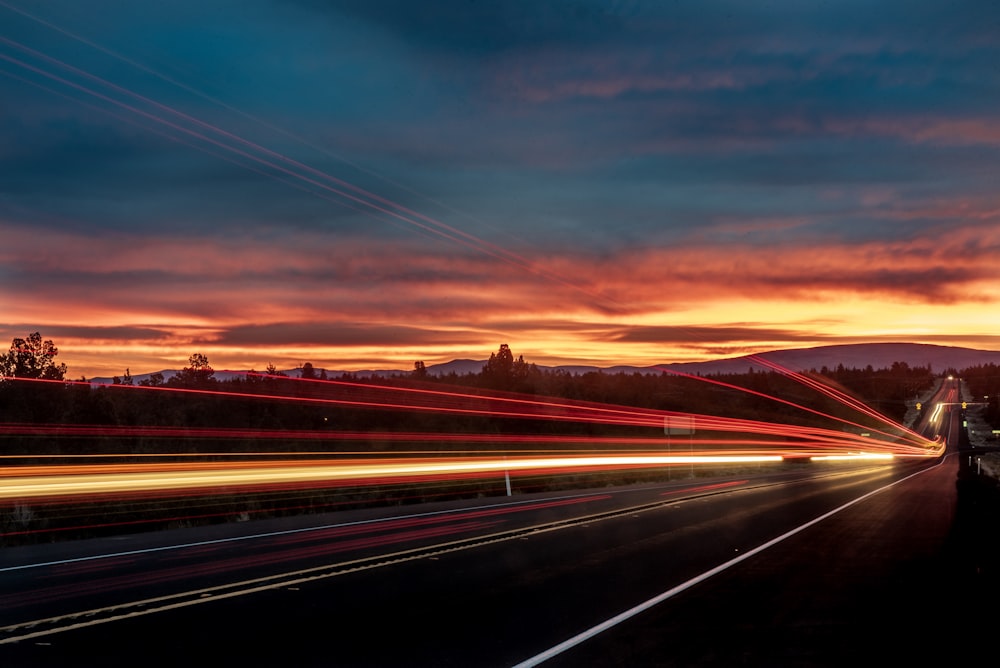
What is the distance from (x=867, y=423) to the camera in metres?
197

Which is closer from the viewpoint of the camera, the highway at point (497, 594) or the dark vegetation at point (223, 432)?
the highway at point (497, 594)

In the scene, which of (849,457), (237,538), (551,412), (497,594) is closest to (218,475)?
(237,538)

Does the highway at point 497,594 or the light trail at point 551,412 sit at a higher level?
the light trail at point 551,412

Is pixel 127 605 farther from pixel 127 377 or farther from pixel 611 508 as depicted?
pixel 127 377

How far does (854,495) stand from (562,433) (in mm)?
51505

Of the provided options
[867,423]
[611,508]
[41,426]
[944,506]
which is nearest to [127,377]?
[41,426]

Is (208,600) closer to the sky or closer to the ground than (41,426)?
closer to the ground

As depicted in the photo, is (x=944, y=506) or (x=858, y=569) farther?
(x=944, y=506)

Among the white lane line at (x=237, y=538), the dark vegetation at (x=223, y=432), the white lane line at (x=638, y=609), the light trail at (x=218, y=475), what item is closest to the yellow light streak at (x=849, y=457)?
the dark vegetation at (x=223, y=432)

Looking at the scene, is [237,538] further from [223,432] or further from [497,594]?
[223,432]

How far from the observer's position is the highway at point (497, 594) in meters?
8.20

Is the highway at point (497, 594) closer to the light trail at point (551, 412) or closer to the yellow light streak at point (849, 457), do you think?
the light trail at point (551, 412)

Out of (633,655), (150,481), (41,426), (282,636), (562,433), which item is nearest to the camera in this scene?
(633,655)

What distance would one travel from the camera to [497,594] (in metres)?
11.0
